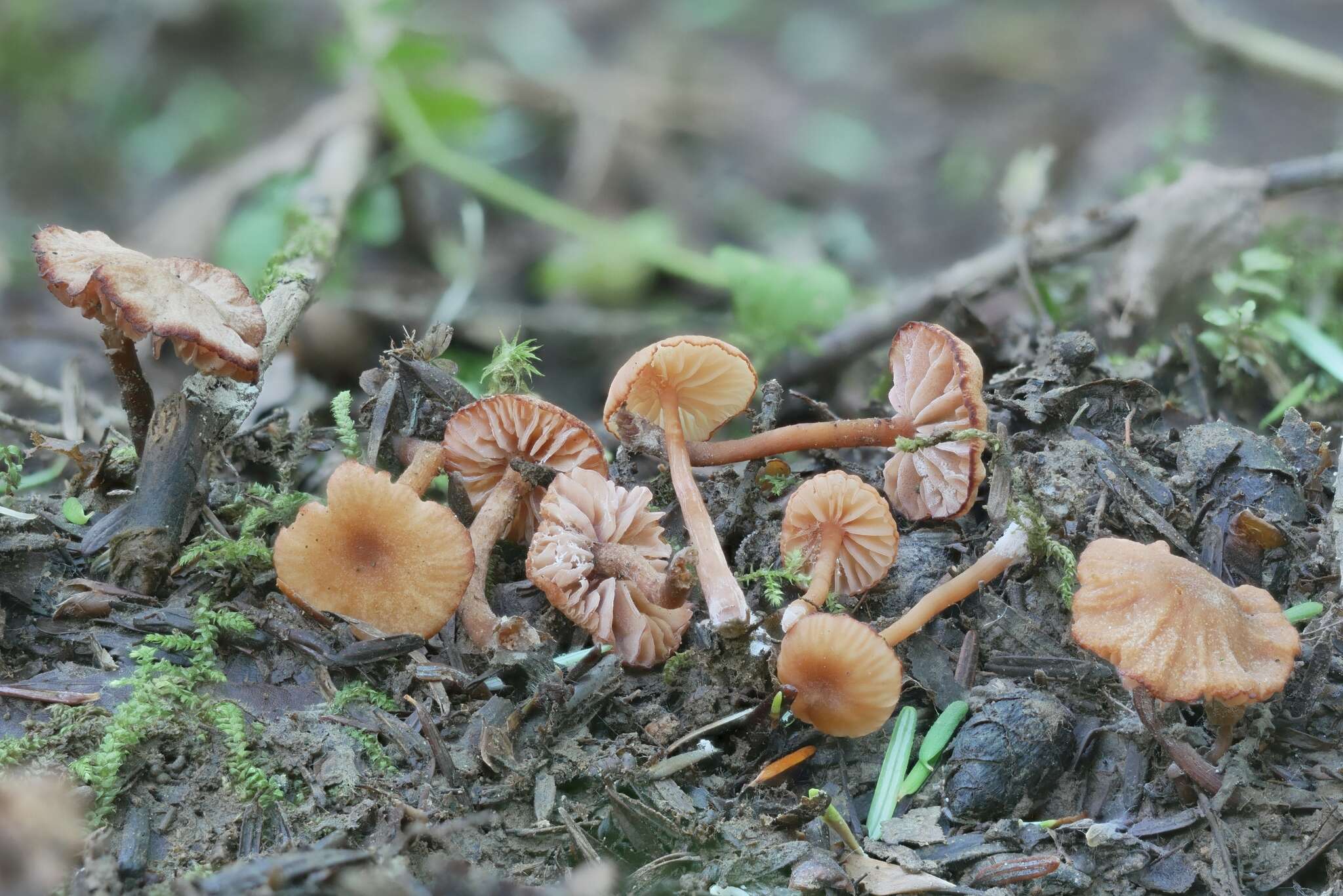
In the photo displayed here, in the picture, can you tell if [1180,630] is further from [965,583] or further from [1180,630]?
[965,583]

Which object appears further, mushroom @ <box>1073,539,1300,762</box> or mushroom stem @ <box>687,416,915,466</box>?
mushroom stem @ <box>687,416,915,466</box>

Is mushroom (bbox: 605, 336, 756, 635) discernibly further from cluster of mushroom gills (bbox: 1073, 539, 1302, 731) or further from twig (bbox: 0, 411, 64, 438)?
twig (bbox: 0, 411, 64, 438)

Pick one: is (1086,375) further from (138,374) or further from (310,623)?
(138,374)

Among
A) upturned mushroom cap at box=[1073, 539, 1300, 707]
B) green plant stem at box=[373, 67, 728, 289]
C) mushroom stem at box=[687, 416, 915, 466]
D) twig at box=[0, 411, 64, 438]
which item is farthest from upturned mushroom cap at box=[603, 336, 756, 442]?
green plant stem at box=[373, 67, 728, 289]

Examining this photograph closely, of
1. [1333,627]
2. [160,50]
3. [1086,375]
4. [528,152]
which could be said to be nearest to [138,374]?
[1086,375]

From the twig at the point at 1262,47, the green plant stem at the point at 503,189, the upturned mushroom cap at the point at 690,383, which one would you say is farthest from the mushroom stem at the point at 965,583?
the twig at the point at 1262,47

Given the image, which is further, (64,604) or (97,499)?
(97,499)
